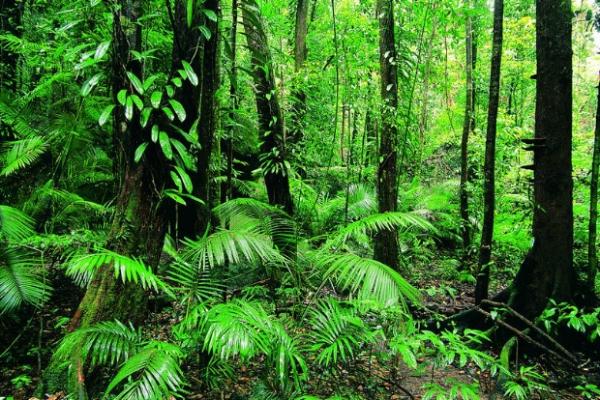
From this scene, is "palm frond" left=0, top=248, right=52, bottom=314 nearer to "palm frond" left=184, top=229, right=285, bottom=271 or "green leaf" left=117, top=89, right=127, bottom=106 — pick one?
"palm frond" left=184, top=229, right=285, bottom=271

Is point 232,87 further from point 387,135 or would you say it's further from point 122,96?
point 387,135

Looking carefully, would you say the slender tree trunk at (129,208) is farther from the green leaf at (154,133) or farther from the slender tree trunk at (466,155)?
the slender tree trunk at (466,155)

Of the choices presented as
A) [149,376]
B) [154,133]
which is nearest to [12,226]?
[154,133]

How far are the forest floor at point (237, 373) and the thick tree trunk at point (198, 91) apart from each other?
4.05 ft

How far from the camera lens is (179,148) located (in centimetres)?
273

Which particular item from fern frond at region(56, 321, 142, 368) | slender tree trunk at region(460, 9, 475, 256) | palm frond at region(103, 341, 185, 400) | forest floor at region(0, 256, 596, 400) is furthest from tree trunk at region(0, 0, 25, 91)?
A: slender tree trunk at region(460, 9, 475, 256)

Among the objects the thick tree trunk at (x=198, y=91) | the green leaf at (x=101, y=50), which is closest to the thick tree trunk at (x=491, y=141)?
the thick tree trunk at (x=198, y=91)

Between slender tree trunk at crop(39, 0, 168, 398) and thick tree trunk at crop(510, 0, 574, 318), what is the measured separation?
4016 millimetres

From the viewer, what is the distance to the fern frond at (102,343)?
2.33m

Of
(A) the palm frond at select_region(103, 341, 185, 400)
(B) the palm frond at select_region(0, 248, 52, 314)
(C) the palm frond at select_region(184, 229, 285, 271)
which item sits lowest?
(A) the palm frond at select_region(103, 341, 185, 400)

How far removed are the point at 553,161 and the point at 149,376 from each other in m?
4.44

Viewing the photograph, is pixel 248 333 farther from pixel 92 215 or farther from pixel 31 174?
pixel 31 174

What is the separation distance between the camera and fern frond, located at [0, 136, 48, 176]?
406 centimetres

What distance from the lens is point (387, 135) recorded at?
5715mm
